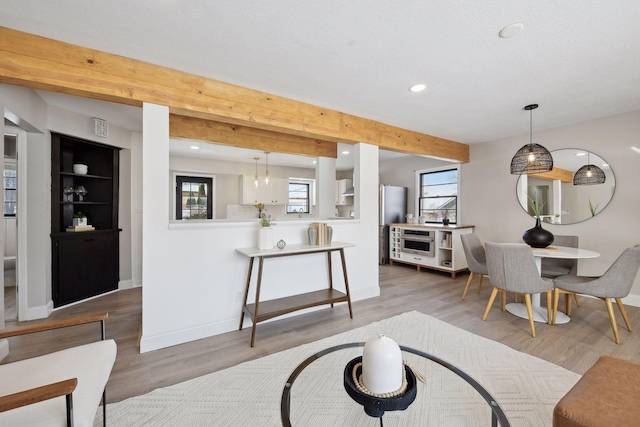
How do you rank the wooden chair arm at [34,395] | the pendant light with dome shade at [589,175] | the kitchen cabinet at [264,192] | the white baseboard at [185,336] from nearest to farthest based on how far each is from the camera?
1. the wooden chair arm at [34,395]
2. the white baseboard at [185,336]
3. the pendant light with dome shade at [589,175]
4. the kitchen cabinet at [264,192]

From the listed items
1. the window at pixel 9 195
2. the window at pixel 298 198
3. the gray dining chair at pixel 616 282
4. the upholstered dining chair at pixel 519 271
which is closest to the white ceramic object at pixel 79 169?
the window at pixel 9 195

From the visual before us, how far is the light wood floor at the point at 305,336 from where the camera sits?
83.2 inches

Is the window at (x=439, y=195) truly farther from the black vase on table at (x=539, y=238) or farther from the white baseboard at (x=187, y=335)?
the white baseboard at (x=187, y=335)

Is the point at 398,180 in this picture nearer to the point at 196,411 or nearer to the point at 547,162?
the point at 547,162

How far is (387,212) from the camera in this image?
608 centimetres

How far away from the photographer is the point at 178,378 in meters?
1.99

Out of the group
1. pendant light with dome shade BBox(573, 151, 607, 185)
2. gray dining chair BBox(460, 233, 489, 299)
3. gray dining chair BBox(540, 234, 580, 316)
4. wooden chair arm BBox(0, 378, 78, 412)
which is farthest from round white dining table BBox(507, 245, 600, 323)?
wooden chair arm BBox(0, 378, 78, 412)

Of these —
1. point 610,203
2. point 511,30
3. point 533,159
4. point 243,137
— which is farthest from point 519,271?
Result: point 243,137

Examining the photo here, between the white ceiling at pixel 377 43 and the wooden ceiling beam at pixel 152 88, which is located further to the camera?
the wooden ceiling beam at pixel 152 88

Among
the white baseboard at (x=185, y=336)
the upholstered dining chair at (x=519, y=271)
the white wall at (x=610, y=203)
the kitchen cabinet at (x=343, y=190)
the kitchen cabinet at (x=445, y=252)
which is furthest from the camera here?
the kitchen cabinet at (x=343, y=190)

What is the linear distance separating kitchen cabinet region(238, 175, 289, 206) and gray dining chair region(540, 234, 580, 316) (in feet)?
17.3

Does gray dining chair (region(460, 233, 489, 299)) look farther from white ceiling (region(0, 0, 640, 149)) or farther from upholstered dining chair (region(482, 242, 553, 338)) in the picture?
white ceiling (region(0, 0, 640, 149))

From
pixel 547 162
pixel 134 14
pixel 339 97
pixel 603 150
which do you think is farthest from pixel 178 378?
pixel 603 150

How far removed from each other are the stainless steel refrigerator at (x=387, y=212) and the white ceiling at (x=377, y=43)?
305 centimetres
